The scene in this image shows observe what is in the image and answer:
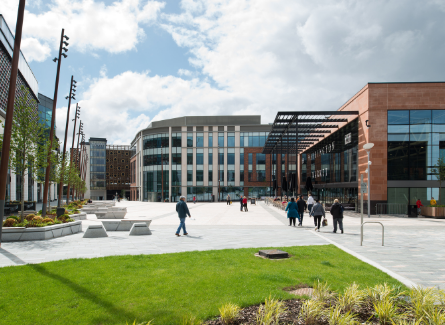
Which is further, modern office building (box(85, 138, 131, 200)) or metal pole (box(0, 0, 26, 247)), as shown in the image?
modern office building (box(85, 138, 131, 200))

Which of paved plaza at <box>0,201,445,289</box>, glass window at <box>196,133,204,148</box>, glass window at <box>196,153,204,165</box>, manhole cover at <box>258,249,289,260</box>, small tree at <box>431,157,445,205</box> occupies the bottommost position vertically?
paved plaza at <box>0,201,445,289</box>

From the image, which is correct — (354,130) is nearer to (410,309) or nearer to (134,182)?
(410,309)

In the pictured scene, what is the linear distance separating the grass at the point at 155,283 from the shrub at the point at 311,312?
75 centimetres

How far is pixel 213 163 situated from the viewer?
64.4 m

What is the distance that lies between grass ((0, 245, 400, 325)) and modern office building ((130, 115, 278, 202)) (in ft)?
180

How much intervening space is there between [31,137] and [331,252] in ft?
46.5

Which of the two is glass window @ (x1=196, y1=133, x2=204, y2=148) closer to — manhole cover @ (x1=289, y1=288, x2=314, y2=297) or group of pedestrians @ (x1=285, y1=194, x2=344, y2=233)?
group of pedestrians @ (x1=285, y1=194, x2=344, y2=233)

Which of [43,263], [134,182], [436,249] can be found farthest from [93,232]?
[134,182]

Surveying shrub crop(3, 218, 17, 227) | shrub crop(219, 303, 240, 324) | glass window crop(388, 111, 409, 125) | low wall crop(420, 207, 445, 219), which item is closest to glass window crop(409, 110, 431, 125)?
glass window crop(388, 111, 409, 125)

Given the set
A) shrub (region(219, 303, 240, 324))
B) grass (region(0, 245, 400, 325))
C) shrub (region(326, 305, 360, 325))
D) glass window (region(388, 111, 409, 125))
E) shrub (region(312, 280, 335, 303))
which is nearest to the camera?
shrub (region(326, 305, 360, 325))

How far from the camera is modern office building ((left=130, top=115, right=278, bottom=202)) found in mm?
63875

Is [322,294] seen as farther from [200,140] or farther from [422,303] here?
[200,140]

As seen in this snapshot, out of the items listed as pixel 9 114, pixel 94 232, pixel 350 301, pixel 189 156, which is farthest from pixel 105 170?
pixel 350 301

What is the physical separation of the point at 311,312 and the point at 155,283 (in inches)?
121
